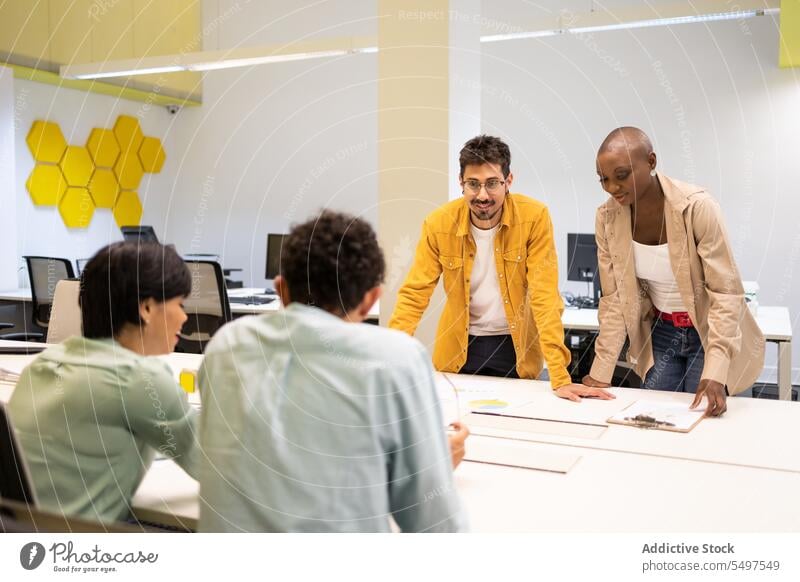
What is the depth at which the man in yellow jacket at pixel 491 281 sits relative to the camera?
2.21m

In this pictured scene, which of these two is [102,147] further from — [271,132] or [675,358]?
[675,358]

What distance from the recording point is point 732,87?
6047 millimetres

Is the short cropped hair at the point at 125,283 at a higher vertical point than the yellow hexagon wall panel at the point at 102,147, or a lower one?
lower

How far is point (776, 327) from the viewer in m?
3.88

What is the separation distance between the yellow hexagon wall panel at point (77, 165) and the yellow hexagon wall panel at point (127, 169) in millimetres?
318

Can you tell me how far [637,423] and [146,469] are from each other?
1135mm

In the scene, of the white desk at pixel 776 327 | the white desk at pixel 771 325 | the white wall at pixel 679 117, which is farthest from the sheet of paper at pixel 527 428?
the white wall at pixel 679 117

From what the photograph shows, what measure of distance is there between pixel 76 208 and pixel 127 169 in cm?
66

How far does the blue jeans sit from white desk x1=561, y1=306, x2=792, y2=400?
971 mm

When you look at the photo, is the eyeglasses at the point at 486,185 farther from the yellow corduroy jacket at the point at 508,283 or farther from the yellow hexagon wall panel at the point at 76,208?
the yellow hexagon wall panel at the point at 76,208

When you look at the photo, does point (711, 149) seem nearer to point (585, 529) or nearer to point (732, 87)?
point (732, 87)

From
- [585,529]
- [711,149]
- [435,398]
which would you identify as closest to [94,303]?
[435,398]

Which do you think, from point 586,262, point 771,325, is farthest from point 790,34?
point 771,325

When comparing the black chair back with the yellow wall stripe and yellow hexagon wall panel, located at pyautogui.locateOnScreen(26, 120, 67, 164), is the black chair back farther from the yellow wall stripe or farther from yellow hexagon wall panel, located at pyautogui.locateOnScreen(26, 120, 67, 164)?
the yellow wall stripe
